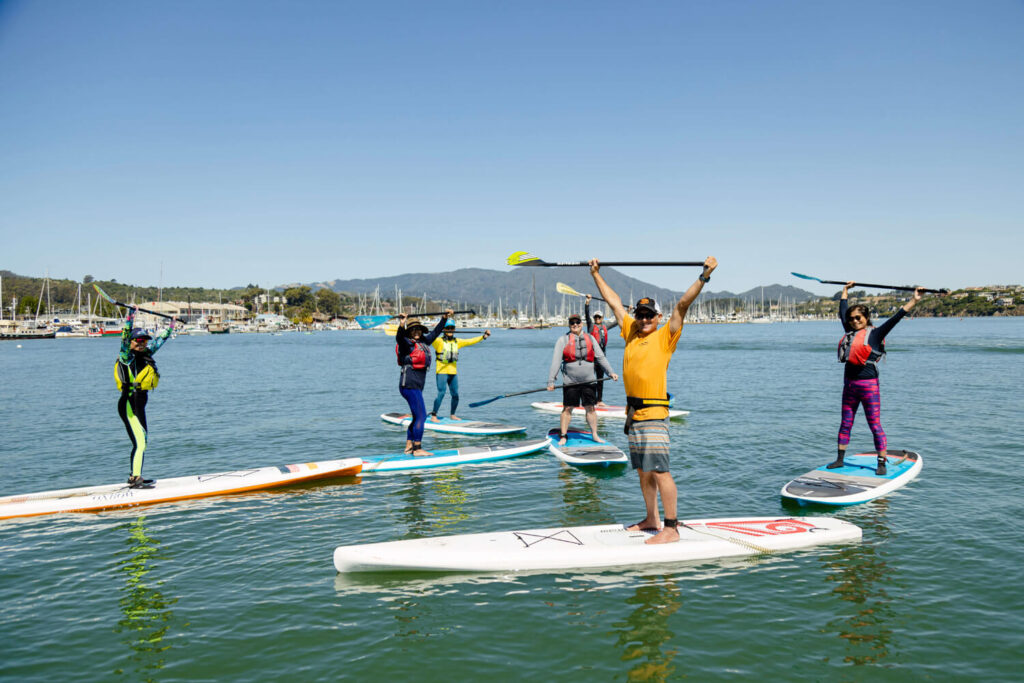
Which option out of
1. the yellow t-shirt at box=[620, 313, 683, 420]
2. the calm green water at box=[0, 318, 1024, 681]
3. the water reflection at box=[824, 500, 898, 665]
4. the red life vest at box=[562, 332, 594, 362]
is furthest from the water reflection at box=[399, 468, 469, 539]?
the water reflection at box=[824, 500, 898, 665]

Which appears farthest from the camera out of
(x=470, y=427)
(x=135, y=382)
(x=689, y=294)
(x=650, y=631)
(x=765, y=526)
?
(x=470, y=427)

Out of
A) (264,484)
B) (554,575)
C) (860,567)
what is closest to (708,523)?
(860,567)

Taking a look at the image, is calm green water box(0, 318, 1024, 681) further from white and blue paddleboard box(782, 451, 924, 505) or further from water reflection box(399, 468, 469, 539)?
white and blue paddleboard box(782, 451, 924, 505)

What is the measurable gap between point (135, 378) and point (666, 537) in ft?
26.1

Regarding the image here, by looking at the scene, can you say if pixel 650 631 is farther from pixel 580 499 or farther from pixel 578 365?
pixel 578 365

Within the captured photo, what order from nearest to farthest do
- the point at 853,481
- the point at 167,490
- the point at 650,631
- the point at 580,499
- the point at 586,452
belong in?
1. the point at 650,631
2. the point at 853,481
3. the point at 580,499
4. the point at 167,490
5. the point at 586,452

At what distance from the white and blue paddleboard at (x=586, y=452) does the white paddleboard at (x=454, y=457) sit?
21.2 inches

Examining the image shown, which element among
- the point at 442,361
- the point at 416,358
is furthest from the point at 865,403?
A: the point at 442,361

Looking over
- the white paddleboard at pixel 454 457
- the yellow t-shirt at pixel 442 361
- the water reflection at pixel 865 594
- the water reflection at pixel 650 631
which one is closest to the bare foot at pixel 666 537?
the water reflection at pixel 650 631

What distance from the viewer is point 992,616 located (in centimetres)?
550

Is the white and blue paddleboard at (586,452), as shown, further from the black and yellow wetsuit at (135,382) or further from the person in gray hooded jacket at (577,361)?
the black and yellow wetsuit at (135,382)

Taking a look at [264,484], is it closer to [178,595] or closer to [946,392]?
[178,595]

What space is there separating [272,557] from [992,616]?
7.45 meters

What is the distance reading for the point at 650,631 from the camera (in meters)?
5.26
